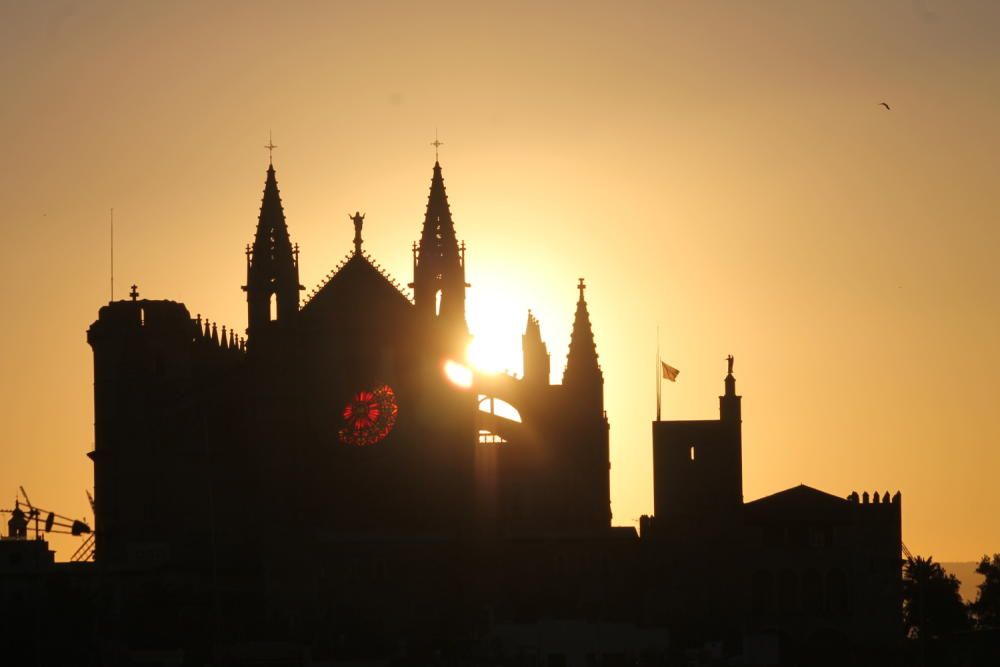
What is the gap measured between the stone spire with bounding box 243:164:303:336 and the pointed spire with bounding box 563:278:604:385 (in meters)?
13.4

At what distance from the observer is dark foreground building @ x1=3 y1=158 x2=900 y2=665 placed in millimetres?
107250

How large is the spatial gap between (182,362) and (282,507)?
10.5 metres

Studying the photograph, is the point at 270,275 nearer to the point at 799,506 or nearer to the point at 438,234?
the point at 438,234

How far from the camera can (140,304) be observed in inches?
4697

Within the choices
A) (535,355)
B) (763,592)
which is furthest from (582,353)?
(763,592)

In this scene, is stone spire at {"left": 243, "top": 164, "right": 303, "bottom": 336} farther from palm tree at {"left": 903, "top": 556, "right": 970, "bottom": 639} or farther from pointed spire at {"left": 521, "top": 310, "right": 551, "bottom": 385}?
palm tree at {"left": 903, "top": 556, "right": 970, "bottom": 639}

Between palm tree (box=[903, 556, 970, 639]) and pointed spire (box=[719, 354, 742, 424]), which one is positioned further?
palm tree (box=[903, 556, 970, 639])

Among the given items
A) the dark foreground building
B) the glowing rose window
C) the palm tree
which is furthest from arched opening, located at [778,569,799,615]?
the palm tree

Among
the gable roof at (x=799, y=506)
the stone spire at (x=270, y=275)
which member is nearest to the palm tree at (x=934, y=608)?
the gable roof at (x=799, y=506)

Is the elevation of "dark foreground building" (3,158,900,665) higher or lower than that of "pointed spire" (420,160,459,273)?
lower

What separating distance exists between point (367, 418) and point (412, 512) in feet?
16.2

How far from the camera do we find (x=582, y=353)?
116250mm

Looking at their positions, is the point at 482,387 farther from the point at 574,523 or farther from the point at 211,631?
the point at 211,631

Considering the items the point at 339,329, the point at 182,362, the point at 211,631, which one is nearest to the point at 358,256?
the point at 339,329
